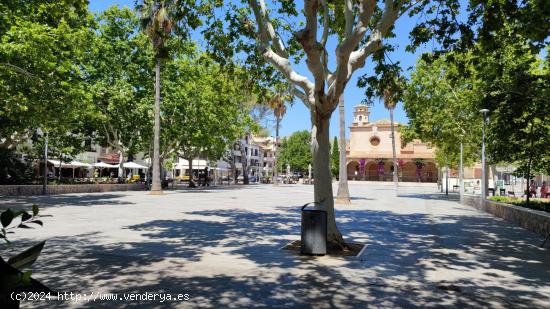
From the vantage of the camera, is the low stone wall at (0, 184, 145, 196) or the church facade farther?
the church facade

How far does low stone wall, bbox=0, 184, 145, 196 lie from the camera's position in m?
24.0

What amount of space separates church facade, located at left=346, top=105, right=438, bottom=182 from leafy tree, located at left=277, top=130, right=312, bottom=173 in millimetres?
17075

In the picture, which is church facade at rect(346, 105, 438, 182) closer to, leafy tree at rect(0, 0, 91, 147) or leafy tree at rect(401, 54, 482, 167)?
leafy tree at rect(401, 54, 482, 167)

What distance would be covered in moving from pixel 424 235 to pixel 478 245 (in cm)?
166

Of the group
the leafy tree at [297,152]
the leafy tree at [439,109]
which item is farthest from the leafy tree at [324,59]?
the leafy tree at [297,152]

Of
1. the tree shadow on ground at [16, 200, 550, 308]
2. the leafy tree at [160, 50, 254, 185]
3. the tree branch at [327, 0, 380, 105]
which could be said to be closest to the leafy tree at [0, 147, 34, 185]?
the leafy tree at [160, 50, 254, 185]

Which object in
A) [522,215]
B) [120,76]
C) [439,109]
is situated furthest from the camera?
[120,76]

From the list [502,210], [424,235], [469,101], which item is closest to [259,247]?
[424,235]

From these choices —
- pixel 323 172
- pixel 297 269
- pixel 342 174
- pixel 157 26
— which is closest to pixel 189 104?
pixel 157 26

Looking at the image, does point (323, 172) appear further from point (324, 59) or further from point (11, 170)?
point (11, 170)

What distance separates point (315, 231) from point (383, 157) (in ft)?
212

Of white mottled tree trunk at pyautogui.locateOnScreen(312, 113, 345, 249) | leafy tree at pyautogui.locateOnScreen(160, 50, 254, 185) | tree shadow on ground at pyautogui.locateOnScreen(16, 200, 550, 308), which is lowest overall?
tree shadow on ground at pyautogui.locateOnScreen(16, 200, 550, 308)

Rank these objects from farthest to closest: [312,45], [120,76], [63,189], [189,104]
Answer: [189,104]
[120,76]
[63,189]
[312,45]

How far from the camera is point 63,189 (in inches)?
1082
